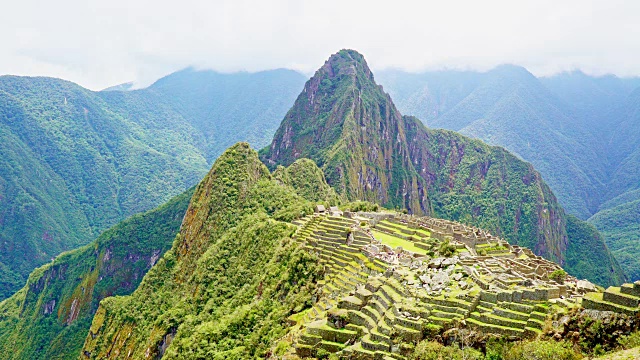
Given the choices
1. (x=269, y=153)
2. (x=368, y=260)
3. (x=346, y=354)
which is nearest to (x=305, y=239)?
→ (x=368, y=260)

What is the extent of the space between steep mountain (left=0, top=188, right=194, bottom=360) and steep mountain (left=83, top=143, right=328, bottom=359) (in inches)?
1579

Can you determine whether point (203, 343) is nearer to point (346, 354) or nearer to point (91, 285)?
point (346, 354)

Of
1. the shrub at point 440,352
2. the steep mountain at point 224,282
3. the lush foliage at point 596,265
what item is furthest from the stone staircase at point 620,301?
the lush foliage at point 596,265

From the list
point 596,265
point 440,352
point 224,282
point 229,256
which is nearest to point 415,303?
point 440,352

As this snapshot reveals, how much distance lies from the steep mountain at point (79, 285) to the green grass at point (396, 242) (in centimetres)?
8895

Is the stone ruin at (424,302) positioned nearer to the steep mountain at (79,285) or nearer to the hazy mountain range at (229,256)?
the hazy mountain range at (229,256)

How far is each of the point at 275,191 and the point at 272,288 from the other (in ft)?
140

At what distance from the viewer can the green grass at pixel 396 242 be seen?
46819 millimetres

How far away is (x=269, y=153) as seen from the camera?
195 metres

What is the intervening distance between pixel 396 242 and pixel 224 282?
2272cm

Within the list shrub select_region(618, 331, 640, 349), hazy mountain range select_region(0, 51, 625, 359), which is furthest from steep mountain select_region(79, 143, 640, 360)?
A: shrub select_region(618, 331, 640, 349)

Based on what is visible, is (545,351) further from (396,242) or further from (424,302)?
(396,242)

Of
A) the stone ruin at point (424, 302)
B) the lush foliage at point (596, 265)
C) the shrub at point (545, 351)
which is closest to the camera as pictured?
the shrub at point (545, 351)

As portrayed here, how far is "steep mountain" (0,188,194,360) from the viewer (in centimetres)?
12256
